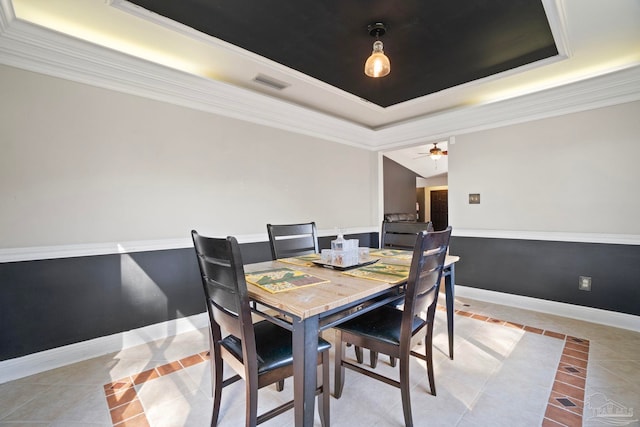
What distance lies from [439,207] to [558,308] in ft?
22.4

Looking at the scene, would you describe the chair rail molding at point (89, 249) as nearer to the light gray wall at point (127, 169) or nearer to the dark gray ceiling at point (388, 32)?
the light gray wall at point (127, 169)

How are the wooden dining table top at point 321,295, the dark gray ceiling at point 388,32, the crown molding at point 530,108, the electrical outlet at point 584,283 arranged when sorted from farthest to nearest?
the electrical outlet at point 584,283 → the crown molding at point 530,108 → the dark gray ceiling at point 388,32 → the wooden dining table top at point 321,295

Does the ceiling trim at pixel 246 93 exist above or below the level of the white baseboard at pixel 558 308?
above

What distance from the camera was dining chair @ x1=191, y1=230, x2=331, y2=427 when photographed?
3.89ft

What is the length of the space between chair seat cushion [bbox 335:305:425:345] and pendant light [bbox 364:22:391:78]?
1.65 metres

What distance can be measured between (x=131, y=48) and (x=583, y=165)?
437 centimetres

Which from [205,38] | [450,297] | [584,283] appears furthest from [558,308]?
[205,38]

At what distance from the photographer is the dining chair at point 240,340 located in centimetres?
119

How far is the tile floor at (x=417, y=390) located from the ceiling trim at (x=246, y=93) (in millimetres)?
2198

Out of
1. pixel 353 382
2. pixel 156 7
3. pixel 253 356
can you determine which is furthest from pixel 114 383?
pixel 156 7

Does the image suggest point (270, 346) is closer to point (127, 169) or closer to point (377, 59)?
point (377, 59)

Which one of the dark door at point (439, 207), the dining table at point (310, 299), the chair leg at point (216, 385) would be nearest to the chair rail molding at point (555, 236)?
the dining table at point (310, 299)

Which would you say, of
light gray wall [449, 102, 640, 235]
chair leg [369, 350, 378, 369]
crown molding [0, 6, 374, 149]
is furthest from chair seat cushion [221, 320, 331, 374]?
light gray wall [449, 102, 640, 235]

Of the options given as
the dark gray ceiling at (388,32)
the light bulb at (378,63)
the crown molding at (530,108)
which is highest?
the dark gray ceiling at (388,32)
